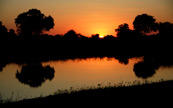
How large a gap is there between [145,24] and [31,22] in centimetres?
4909

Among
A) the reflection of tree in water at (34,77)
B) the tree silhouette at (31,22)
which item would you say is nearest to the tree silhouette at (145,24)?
the tree silhouette at (31,22)

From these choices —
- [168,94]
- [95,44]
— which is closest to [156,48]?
[95,44]

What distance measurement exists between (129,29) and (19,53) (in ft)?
187

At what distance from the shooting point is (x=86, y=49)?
235 feet

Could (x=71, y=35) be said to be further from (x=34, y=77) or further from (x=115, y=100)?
(x=115, y=100)

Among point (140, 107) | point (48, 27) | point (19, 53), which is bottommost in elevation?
point (140, 107)

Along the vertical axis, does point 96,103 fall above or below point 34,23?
below

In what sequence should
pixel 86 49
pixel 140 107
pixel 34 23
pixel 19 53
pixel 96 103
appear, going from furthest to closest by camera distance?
pixel 34 23 → pixel 86 49 → pixel 19 53 → pixel 96 103 → pixel 140 107

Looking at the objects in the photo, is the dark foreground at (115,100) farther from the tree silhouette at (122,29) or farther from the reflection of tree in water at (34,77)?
the tree silhouette at (122,29)

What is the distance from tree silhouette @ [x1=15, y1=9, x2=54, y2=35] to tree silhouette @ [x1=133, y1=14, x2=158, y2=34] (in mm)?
40427

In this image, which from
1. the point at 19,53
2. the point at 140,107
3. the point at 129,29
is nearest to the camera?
the point at 140,107

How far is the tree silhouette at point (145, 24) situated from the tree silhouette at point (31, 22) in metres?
40.4

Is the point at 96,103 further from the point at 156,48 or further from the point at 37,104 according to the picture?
the point at 156,48

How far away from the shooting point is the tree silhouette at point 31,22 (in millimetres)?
86688
